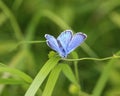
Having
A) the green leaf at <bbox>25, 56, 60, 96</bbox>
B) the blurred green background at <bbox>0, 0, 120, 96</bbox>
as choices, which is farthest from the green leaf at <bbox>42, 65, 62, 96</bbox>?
the blurred green background at <bbox>0, 0, 120, 96</bbox>

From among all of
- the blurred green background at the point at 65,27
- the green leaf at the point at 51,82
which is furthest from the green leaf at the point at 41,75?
the blurred green background at the point at 65,27

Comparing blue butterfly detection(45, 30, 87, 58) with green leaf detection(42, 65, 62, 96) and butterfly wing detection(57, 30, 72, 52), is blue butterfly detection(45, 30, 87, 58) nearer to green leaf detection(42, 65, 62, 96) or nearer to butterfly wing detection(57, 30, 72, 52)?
butterfly wing detection(57, 30, 72, 52)

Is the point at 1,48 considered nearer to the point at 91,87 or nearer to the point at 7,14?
the point at 7,14

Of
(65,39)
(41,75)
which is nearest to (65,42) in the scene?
(65,39)

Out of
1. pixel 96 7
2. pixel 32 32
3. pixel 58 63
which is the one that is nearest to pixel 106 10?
pixel 96 7

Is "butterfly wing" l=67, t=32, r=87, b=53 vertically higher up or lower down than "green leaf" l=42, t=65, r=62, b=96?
higher up

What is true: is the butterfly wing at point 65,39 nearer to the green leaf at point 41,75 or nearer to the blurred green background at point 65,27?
the green leaf at point 41,75
